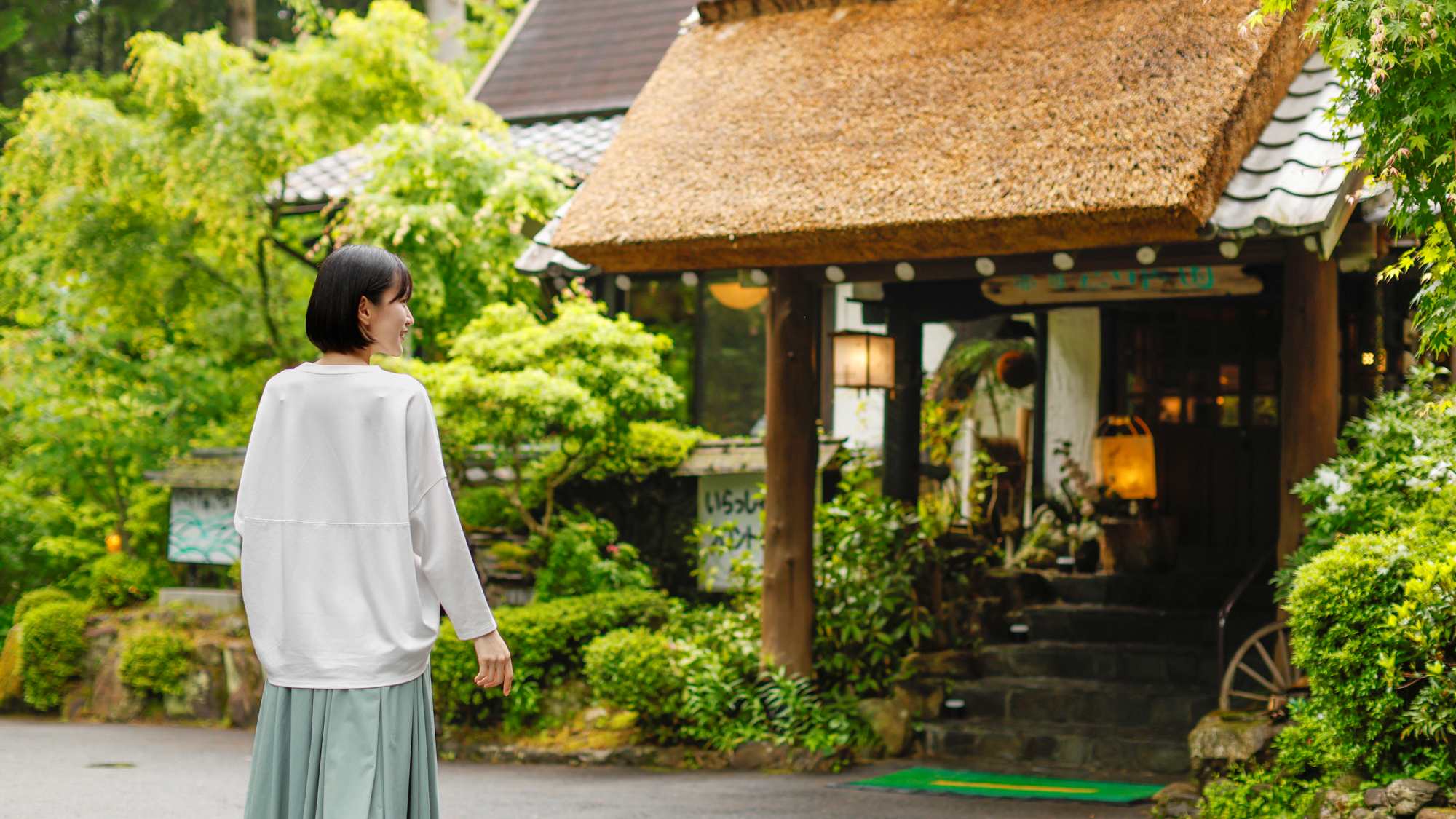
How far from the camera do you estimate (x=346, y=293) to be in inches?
131

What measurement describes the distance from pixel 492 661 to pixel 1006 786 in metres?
5.57

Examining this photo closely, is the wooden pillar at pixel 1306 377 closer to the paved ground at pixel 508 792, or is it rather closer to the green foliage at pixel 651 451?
the paved ground at pixel 508 792

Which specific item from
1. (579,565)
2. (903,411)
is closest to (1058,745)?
(903,411)

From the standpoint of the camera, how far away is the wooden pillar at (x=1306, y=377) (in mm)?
7598

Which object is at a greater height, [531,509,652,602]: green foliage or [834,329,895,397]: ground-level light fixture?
[834,329,895,397]: ground-level light fixture

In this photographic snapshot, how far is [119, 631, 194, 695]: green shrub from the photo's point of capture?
1113 centimetres

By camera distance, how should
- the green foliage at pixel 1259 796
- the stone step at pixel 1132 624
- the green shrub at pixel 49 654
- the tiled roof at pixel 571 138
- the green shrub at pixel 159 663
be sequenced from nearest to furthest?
the green foliage at pixel 1259 796 → the stone step at pixel 1132 624 → the green shrub at pixel 159 663 → the green shrub at pixel 49 654 → the tiled roof at pixel 571 138

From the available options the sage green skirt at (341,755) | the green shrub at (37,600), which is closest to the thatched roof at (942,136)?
the sage green skirt at (341,755)

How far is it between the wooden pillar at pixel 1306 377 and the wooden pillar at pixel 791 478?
2.75 metres

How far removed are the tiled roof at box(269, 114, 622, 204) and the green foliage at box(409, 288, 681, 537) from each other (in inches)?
86.1

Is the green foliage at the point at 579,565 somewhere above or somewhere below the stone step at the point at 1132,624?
above

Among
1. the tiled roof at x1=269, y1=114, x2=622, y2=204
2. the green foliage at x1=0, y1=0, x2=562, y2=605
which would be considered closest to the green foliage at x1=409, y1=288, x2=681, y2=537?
the green foliage at x1=0, y1=0, x2=562, y2=605

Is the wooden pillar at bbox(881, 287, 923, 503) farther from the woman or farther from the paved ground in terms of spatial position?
the woman

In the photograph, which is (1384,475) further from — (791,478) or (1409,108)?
(791,478)
